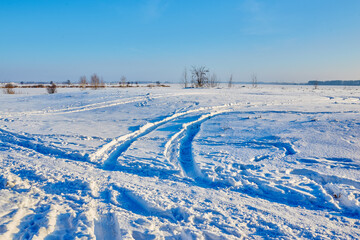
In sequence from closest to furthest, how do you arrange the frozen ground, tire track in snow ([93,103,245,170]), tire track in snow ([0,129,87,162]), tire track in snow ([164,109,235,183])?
the frozen ground → tire track in snow ([164,109,235,183]) → tire track in snow ([93,103,245,170]) → tire track in snow ([0,129,87,162])

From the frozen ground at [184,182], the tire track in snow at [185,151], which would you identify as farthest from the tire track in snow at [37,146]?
the tire track in snow at [185,151]

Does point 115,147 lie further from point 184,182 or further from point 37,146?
point 184,182

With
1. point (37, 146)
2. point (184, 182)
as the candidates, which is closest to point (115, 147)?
point (37, 146)

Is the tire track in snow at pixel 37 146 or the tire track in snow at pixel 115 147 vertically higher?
the tire track in snow at pixel 37 146

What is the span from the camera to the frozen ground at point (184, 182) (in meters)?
2.73

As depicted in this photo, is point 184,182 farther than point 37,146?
No

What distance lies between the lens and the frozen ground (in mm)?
2729

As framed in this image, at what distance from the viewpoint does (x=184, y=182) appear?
404 centimetres

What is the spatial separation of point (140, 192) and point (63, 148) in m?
3.21

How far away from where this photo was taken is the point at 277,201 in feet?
11.2

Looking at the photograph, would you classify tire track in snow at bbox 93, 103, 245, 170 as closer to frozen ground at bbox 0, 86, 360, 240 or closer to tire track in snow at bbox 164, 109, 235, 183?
frozen ground at bbox 0, 86, 360, 240

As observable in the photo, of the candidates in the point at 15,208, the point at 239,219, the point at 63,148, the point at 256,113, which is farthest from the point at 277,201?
the point at 256,113

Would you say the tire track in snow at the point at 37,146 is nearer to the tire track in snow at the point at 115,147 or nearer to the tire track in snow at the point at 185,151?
the tire track in snow at the point at 115,147

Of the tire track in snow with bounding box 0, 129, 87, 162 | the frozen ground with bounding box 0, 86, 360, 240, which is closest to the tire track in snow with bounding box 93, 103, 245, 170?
the frozen ground with bounding box 0, 86, 360, 240
